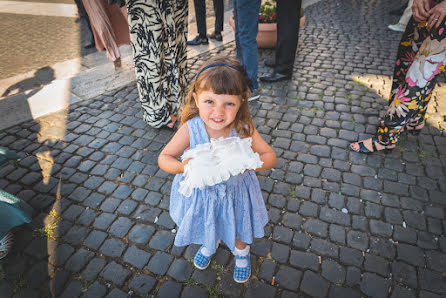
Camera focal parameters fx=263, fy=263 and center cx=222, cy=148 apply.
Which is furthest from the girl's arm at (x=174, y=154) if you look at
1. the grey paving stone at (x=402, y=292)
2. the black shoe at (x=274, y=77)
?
the black shoe at (x=274, y=77)

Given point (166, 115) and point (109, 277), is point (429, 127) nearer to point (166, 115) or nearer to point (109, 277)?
point (166, 115)

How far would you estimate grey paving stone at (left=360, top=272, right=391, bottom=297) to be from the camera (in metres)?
1.82

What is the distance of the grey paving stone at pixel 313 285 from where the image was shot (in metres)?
1.84

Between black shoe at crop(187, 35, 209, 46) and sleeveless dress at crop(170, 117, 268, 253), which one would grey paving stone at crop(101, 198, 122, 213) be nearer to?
sleeveless dress at crop(170, 117, 268, 253)

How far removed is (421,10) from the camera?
220 cm

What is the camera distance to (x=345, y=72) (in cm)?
422

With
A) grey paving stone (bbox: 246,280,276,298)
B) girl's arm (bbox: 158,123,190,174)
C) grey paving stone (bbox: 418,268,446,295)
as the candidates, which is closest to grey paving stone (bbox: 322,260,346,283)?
grey paving stone (bbox: 246,280,276,298)

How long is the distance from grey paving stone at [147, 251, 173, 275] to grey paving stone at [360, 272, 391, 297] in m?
1.42

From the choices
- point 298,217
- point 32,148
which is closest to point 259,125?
point 298,217

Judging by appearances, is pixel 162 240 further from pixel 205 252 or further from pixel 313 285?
pixel 313 285

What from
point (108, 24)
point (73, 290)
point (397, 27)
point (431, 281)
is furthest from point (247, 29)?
point (397, 27)

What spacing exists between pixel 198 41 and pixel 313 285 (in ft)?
15.6

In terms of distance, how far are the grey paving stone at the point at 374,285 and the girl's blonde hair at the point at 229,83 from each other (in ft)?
4.47

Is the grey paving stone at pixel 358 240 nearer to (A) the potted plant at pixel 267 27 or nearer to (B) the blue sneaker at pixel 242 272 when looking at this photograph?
(B) the blue sneaker at pixel 242 272
